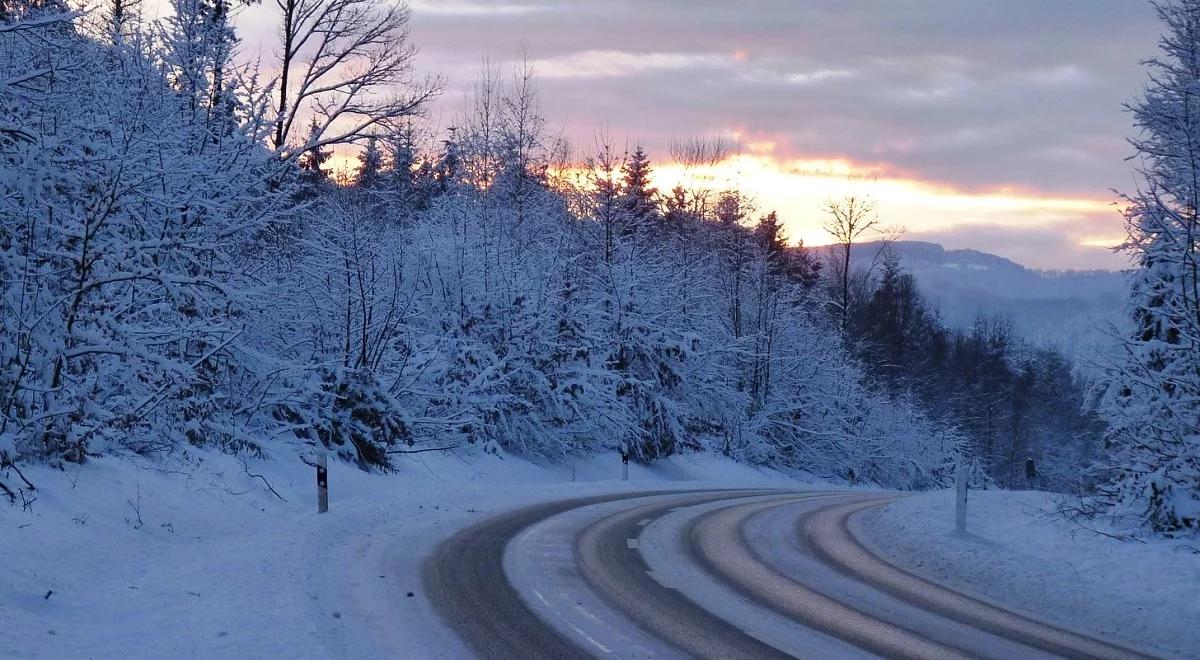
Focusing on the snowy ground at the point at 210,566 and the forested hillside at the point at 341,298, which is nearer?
the snowy ground at the point at 210,566

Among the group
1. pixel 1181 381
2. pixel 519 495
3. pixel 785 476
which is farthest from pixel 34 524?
pixel 785 476

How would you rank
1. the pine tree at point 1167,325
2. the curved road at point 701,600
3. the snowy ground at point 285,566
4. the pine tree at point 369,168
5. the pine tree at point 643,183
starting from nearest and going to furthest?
the snowy ground at point 285,566 < the curved road at point 701,600 < the pine tree at point 1167,325 < the pine tree at point 643,183 < the pine tree at point 369,168

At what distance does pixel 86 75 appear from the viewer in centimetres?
1494

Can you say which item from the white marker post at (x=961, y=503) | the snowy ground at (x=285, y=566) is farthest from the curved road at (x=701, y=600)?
the white marker post at (x=961, y=503)

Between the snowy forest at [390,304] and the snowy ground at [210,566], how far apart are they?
772 mm

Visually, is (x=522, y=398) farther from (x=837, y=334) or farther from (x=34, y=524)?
(x=837, y=334)

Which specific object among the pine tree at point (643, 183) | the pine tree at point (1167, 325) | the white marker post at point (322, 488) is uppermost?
the pine tree at point (643, 183)

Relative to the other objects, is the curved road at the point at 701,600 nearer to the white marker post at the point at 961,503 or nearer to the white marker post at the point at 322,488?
the white marker post at the point at 961,503

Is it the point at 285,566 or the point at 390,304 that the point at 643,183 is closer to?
the point at 390,304

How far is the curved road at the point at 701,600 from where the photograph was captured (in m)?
7.55

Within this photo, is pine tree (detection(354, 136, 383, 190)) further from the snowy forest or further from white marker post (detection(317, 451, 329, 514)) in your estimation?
white marker post (detection(317, 451, 329, 514))

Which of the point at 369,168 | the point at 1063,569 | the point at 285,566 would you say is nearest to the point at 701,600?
the point at 285,566

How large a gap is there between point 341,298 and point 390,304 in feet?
4.23

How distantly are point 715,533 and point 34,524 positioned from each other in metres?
8.93
